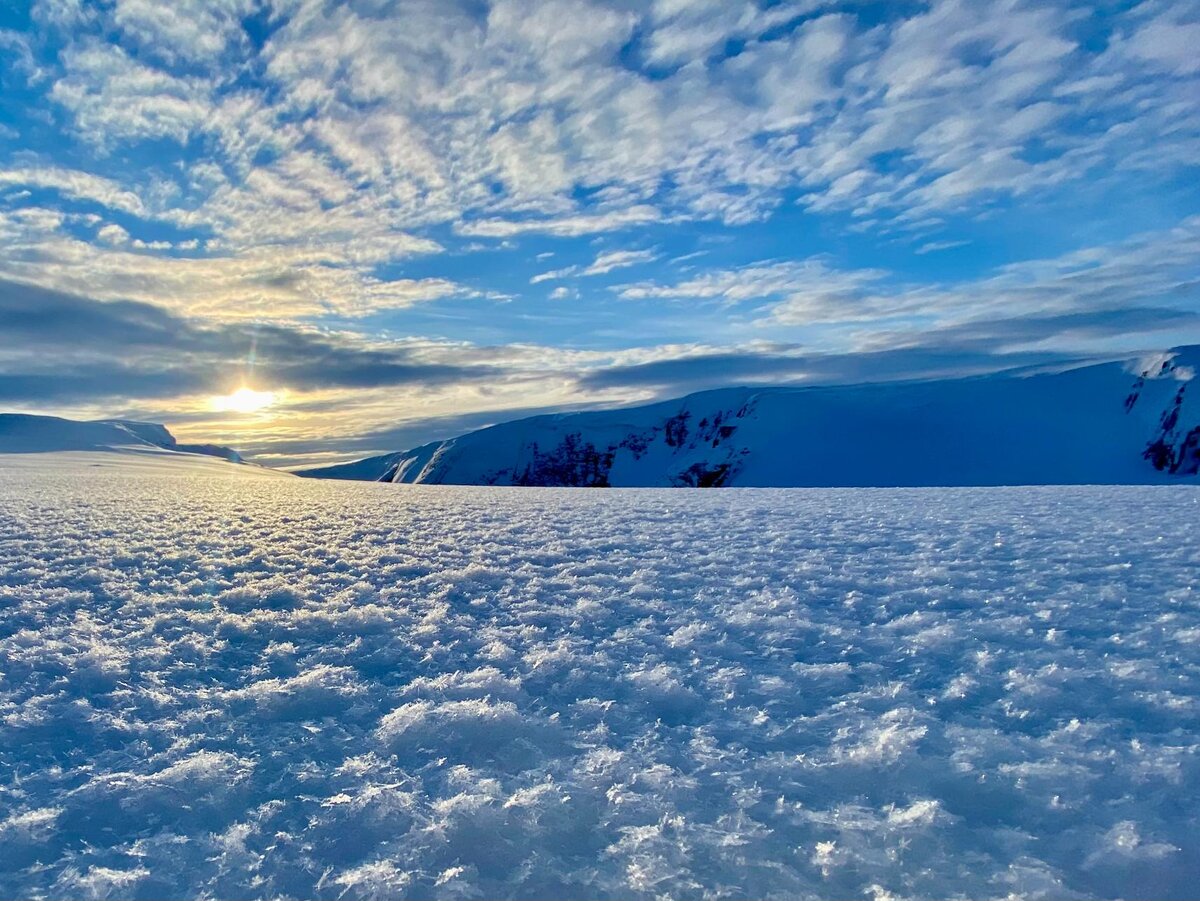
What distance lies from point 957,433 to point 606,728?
10885cm

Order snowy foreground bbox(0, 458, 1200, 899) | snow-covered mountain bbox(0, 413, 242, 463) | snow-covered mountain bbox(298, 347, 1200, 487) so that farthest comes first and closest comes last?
snow-covered mountain bbox(0, 413, 242, 463) < snow-covered mountain bbox(298, 347, 1200, 487) < snowy foreground bbox(0, 458, 1200, 899)

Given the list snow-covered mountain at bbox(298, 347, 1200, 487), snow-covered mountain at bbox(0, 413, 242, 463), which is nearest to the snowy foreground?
snow-covered mountain at bbox(298, 347, 1200, 487)

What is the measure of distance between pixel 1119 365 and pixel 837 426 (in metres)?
43.0

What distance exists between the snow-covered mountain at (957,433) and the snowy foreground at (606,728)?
8846cm

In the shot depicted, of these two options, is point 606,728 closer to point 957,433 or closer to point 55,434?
point 957,433

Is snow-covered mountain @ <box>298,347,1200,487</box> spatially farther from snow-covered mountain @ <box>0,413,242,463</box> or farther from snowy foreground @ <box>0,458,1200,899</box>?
snowy foreground @ <box>0,458,1200,899</box>

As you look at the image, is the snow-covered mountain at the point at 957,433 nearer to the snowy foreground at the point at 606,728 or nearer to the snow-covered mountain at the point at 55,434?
the snow-covered mountain at the point at 55,434

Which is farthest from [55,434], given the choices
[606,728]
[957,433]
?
[957,433]

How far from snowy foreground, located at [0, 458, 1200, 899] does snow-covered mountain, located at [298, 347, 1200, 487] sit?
8846 centimetres

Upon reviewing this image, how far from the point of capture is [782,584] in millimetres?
6852

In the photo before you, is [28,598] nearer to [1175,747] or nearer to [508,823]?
[508,823]

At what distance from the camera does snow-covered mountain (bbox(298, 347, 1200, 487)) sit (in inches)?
3457

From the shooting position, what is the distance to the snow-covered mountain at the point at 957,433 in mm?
87812

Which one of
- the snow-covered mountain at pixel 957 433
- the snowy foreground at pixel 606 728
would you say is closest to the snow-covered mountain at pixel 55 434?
the snow-covered mountain at pixel 957 433
